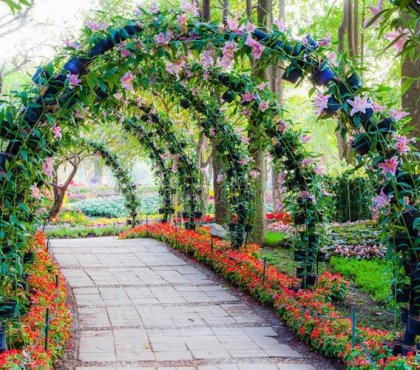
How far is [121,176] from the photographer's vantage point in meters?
14.5

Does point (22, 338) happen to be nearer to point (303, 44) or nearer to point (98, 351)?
point (98, 351)

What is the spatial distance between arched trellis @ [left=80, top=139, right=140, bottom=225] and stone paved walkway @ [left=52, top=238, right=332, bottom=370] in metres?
5.79

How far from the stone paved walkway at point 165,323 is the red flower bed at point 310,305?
226mm

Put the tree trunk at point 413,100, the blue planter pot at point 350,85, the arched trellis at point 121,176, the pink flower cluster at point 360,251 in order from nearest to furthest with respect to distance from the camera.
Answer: the blue planter pot at point 350,85 → the tree trunk at point 413,100 → the pink flower cluster at point 360,251 → the arched trellis at point 121,176

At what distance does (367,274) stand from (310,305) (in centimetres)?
209

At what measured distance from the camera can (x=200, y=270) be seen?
7.97m

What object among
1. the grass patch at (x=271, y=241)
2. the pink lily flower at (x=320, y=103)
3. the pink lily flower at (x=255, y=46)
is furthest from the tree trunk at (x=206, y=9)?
the pink lily flower at (x=320, y=103)

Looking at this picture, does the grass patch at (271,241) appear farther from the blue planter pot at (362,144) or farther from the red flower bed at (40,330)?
the blue planter pot at (362,144)

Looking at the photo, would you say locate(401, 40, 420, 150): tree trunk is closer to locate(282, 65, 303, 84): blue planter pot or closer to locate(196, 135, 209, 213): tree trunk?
locate(282, 65, 303, 84): blue planter pot

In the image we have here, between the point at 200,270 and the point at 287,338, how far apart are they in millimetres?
3086

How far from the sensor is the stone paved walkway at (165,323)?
4.30 meters

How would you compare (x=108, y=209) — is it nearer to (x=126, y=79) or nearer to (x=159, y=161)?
(x=159, y=161)

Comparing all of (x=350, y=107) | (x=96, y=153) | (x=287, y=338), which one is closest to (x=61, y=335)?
(x=287, y=338)

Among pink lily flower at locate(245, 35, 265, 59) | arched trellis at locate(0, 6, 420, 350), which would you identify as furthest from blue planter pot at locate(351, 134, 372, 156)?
pink lily flower at locate(245, 35, 265, 59)
